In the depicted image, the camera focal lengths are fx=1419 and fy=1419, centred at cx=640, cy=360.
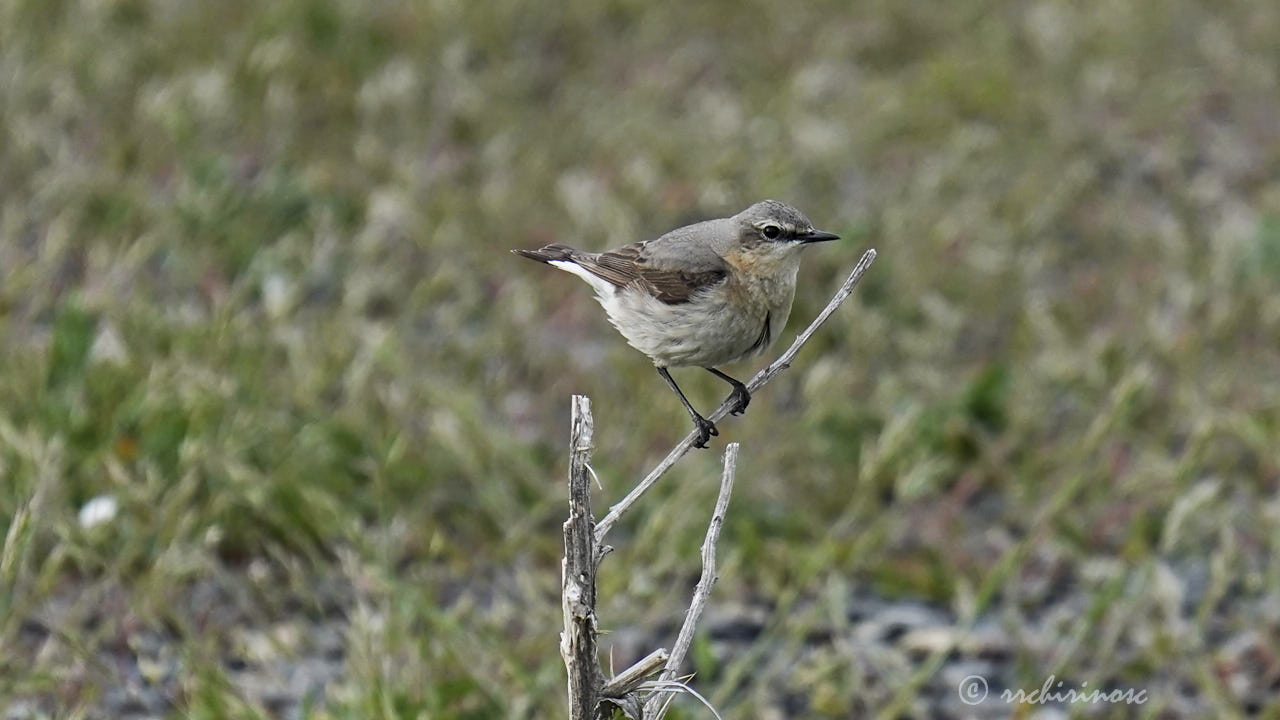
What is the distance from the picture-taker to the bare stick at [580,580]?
107 inches

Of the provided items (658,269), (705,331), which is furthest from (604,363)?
(705,331)

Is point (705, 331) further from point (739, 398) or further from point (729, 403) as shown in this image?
point (729, 403)

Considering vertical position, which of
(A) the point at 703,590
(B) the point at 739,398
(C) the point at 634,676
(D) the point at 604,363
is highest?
(B) the point at 739,398

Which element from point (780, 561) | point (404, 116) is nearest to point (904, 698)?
point (780, 561)

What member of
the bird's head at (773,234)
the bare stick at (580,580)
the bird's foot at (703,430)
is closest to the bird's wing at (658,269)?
the bird's head at (773,234)

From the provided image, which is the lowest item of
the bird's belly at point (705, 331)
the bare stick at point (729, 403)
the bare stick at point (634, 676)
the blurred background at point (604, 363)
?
the blurred background at point (604, 363)

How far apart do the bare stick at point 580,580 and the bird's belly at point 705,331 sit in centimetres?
114

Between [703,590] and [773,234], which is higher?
[773,234]

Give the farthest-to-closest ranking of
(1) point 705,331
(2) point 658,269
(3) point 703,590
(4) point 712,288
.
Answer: (2) point 658,269 < (4) point 712,288 < (1) point 705,331 < (3) point 703,590

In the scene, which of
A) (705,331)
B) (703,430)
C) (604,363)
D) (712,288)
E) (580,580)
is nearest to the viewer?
(580,580)

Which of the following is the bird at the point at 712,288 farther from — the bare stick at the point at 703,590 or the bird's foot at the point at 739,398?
the bare stick at the point at 703,590

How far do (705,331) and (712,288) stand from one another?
183 millimetres

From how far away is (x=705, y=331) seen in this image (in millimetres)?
3904

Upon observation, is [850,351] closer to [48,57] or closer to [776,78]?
[776,78]
